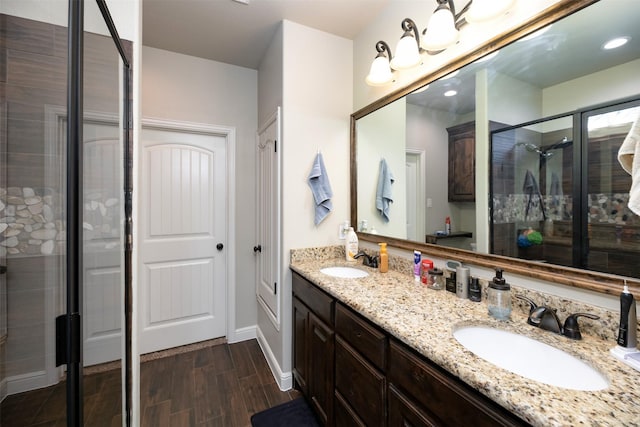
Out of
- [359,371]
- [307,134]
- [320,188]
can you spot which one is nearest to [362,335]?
[359,371]

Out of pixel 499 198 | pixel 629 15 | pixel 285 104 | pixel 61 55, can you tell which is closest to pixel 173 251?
pixel 285 104

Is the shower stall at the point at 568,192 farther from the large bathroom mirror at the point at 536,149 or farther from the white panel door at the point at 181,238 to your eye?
the white panel door at the point at 181,238

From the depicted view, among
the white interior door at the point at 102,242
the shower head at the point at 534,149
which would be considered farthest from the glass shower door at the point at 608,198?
the white interior door at the point at 102,242

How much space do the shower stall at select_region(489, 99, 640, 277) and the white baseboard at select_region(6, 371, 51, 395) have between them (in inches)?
68.6

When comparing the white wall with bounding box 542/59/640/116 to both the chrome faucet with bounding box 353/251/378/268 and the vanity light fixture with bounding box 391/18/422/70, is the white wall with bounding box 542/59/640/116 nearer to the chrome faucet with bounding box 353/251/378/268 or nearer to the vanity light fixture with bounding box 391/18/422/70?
the vanity light fixture with bounding box 391/18/422/70

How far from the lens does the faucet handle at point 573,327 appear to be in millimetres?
875

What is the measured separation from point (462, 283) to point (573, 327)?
16.5 inches

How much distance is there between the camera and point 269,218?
2.26 metres

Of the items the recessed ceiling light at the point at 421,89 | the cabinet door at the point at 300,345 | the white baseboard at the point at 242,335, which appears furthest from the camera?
Answer: the white baseboard at the point at 242,335

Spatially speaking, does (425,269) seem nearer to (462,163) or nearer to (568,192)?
(462,163)

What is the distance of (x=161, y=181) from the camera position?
2434 mm

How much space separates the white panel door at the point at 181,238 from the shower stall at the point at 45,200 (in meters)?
1.56

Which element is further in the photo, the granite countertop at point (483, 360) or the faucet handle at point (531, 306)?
the faucet handle at point (531, 306)

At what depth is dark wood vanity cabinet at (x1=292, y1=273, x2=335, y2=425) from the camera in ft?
4.67
